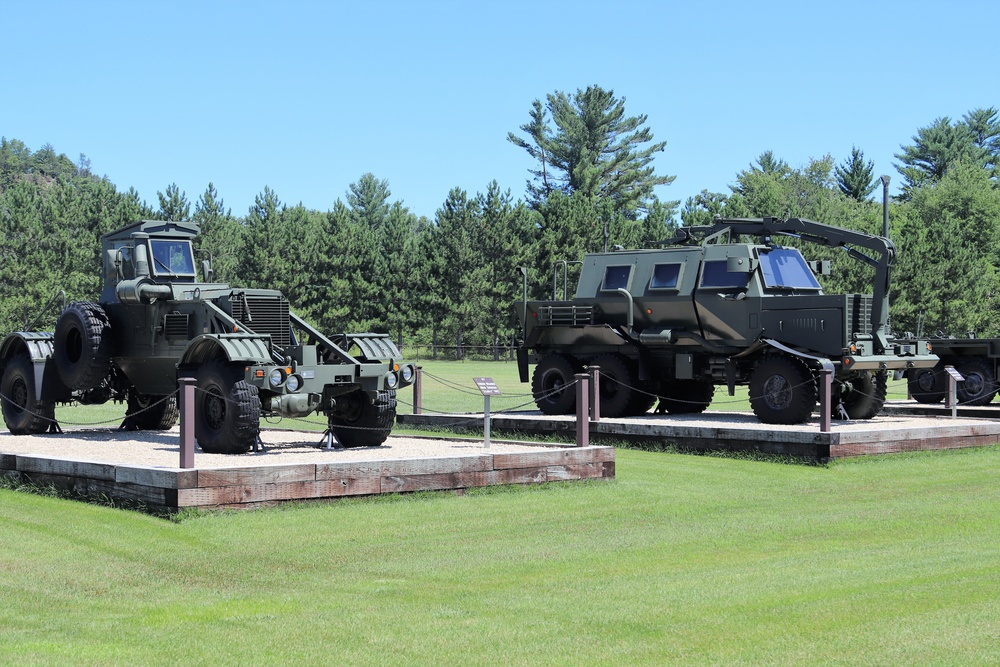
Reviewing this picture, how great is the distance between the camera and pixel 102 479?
12.9 meters

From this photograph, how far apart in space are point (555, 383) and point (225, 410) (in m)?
9.09

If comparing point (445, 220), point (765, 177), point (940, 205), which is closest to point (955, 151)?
point (765, 177)

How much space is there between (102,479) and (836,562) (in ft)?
23.4

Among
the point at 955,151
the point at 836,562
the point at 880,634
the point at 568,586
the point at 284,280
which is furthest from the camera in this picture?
the point at 955,151

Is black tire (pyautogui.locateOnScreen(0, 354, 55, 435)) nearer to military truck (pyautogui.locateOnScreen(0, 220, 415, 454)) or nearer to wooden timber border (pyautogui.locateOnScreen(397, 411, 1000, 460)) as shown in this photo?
military truck (pyautogui.locateOnScreen(0, 220, 415, 454))

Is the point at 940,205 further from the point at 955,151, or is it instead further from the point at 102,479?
the point at 102,479

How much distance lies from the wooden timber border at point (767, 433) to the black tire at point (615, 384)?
40cm

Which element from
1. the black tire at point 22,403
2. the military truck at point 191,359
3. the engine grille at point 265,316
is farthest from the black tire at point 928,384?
the black tire at point 22,403

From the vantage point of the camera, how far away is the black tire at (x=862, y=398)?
2116cm

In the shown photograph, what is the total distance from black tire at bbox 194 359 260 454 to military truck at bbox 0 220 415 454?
14 mm

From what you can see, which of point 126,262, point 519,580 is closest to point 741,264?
point 126,262

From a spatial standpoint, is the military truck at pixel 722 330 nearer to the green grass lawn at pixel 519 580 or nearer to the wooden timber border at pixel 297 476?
the green grass lawn at pixel 519 580

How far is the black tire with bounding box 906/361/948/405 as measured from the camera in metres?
26.6

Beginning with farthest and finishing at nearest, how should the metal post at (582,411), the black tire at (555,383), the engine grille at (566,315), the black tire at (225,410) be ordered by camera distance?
the black tire at (555,383) → the engine grille at (566,315) → the metal post at (582,411) → the black tire at (225,410)
